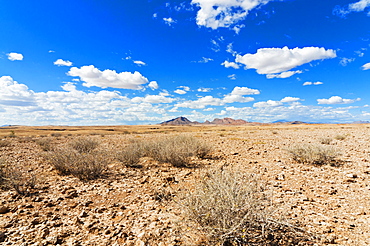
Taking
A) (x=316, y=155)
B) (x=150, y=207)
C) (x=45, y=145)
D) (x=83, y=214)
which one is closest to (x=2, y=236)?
(x=83, y=214)

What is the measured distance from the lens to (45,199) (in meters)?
4.59

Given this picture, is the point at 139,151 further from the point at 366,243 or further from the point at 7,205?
the point at 366,243

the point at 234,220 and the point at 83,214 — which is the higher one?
the point at 234,220

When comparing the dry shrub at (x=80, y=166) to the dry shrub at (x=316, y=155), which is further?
the dry shrub at (x=316, y=155)

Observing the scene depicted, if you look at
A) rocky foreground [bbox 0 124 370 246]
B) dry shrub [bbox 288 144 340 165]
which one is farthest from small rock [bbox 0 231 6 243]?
dry shrub [bbox 288 144 340 165]

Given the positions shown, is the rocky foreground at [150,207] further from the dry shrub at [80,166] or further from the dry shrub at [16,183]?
the dry shrub at [80,166]

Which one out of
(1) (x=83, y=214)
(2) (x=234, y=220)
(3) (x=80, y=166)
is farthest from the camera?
(3) (x=80, y=166)

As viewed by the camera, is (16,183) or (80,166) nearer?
(16,183)

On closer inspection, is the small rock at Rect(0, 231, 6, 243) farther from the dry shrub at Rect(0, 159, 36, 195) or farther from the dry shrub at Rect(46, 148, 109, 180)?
the dry shrub at Rect(46, 148, 109, 180)

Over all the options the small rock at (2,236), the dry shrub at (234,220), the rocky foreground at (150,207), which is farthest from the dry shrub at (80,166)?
the dry shrub at (234,220)

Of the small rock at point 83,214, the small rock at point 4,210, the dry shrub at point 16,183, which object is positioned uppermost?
the dry shrub at point 16,183

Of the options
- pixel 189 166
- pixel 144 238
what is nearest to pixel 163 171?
pixel 189 166

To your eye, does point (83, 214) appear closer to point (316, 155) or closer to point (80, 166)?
point (80, 166)

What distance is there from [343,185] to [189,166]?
4.78 meters
